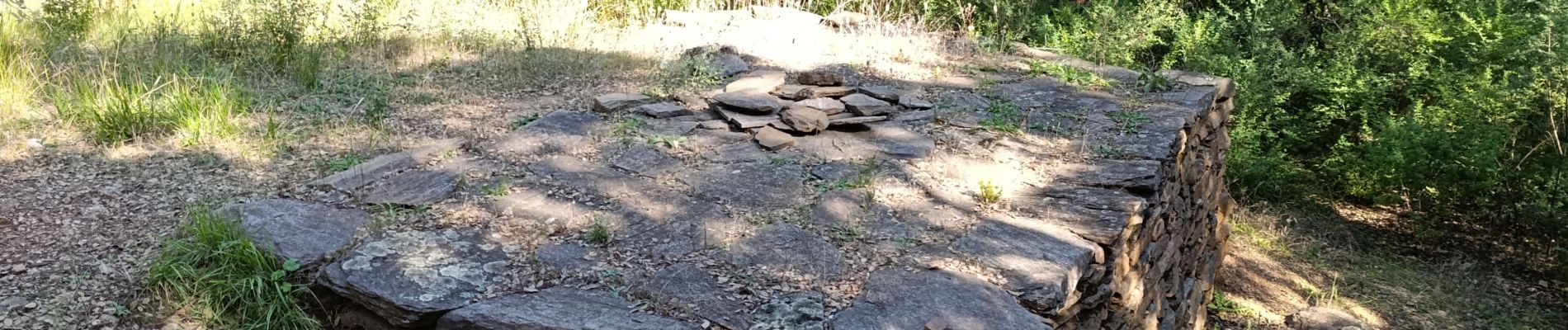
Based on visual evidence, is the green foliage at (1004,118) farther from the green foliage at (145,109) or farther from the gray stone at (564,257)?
the green foliage at (145,109)

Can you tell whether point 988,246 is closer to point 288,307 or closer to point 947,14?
point 288,307

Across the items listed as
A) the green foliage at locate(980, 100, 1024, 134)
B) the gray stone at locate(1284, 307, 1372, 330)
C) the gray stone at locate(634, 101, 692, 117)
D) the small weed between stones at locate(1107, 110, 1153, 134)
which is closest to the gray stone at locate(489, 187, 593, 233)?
the gray stone at locate(634, 101, 692, 117)

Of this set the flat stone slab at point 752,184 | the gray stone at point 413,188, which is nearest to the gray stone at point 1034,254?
the flat stone slab at point 752,184

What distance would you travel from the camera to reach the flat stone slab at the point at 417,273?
111 inches

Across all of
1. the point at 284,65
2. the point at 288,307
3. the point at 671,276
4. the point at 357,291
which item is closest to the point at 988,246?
the point at 671,276

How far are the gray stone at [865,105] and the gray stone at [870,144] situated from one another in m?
0.13

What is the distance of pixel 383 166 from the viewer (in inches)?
155

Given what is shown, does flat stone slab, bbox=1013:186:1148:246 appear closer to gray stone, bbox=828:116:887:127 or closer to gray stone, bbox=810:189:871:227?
gray stone, bbox=810:189:871:227

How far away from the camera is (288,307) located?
299cm

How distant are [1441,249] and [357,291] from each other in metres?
6.81

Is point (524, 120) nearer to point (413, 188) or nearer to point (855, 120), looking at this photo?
point (413, 188)

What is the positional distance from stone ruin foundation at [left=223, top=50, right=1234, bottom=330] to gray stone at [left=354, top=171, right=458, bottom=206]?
0.04 feet

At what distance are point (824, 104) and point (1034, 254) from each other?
1.81 meters

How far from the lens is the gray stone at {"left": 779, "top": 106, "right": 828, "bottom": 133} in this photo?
4.48m
